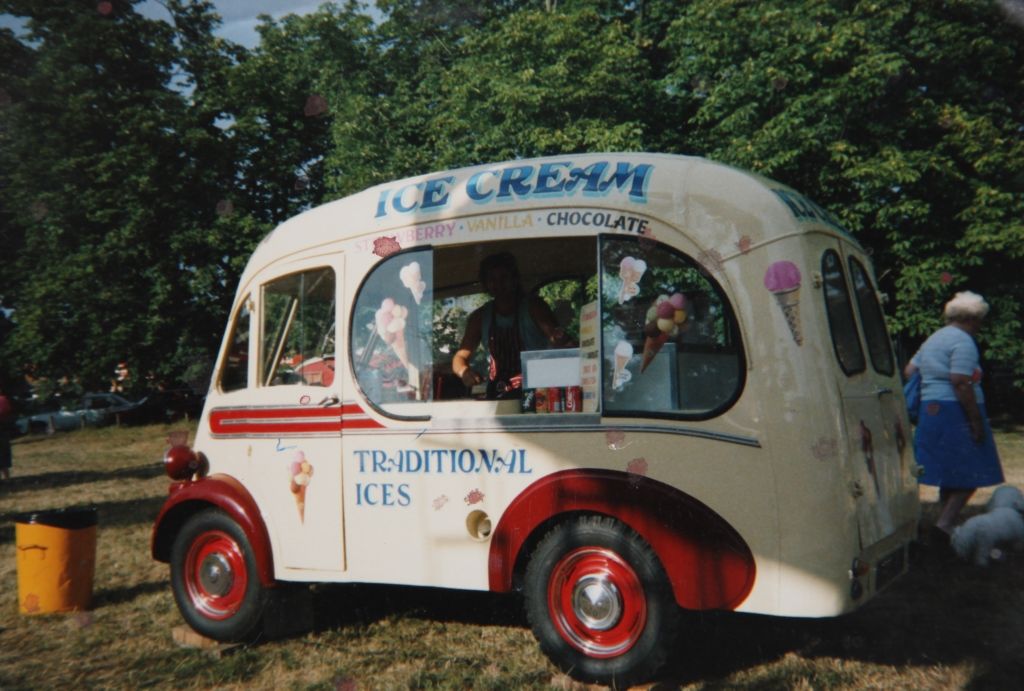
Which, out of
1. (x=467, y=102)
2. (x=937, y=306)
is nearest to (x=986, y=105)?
(x=937, y=306)

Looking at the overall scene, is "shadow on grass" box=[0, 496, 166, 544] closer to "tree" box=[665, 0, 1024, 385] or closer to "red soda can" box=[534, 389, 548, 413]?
"red soda can" box=[534, 389, 548, 413]

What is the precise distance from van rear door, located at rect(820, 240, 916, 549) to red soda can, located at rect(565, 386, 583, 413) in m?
1.24

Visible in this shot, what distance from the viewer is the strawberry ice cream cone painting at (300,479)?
16.7ft

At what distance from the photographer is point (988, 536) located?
604 cm

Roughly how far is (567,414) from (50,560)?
4118mm

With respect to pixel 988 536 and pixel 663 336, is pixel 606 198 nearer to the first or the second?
pixel 663 336

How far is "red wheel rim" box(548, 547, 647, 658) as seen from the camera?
417 centimetres

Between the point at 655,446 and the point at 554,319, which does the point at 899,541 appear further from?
the point at 554,319

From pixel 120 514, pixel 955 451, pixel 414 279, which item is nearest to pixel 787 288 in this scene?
pixel 414 279

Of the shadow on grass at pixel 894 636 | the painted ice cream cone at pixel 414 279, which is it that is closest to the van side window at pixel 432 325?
the painted ice cream cone at pixel 414 279

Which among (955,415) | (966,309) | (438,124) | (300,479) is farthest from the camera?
(438,124)

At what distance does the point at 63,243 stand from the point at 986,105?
2484 centimetres

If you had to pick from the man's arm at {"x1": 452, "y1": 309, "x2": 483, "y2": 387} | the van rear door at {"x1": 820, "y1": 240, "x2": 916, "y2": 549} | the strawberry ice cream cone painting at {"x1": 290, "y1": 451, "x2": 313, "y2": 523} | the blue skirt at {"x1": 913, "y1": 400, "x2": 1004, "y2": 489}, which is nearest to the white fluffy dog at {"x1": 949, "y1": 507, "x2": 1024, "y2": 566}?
the blue skirt at {"x1": 913, "y1": 400, "x2": 1004, "y2": 489}

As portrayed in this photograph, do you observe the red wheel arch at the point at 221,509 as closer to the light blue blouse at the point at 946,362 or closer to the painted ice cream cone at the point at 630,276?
the painted ice cream cone at the point at 630,276
